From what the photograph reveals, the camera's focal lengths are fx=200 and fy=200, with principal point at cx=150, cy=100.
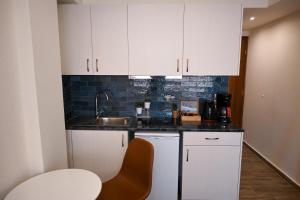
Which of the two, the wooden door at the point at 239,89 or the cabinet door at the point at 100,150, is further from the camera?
the wooden door at the point at 239,89

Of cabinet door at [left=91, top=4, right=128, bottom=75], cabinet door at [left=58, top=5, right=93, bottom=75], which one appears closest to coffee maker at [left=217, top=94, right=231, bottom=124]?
cabinet door at [left=91, top=4, right=128, bottom=75]

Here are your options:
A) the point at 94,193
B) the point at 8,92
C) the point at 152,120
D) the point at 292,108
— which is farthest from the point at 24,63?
the point at 292,108

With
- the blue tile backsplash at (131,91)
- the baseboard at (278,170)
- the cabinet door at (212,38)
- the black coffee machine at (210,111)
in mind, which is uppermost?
the cabinet door at (212,38)

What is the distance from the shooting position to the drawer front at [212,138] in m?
2.19

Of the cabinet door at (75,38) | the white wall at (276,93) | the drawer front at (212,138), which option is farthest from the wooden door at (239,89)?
the cabinet door at (75,38)

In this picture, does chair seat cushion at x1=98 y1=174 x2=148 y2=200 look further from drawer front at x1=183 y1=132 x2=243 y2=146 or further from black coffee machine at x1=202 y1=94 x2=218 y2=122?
black coffee machine at x1=202 y1=94 x2=218 y2=122

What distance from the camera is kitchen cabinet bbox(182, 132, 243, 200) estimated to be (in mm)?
2201

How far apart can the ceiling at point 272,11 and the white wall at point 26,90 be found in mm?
2318

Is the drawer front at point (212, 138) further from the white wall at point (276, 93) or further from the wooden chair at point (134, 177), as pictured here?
the white wall at point (276, 93)

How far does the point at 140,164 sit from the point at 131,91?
1197 mm

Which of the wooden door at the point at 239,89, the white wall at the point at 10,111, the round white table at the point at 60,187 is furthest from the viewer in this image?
the wooden door at the point at 239,89

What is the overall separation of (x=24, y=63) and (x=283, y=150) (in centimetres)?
334

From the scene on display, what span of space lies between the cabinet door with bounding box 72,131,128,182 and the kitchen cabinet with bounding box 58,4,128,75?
73cm

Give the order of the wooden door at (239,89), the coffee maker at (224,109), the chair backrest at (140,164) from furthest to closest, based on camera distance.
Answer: the wooden door at (239,89) → the coffee maker at (224,109) → the chair backrest at (140,164)
